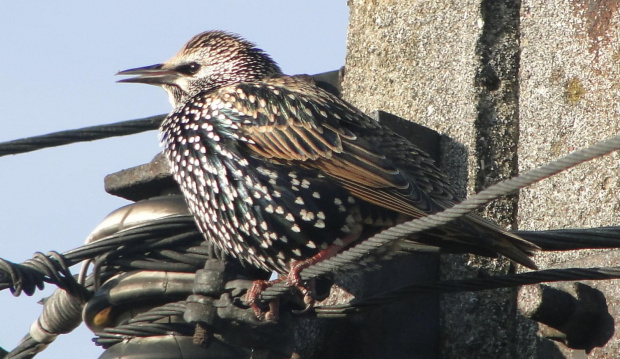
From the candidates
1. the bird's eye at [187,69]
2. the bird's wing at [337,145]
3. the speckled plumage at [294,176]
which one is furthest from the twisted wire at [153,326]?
the bird's eye at [187,69]

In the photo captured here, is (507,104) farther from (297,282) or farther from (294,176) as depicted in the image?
(297,282)

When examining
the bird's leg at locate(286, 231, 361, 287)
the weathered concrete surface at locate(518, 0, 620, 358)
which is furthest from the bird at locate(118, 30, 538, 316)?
the weathered concrete surface at locate(518, 0, 620, 358)

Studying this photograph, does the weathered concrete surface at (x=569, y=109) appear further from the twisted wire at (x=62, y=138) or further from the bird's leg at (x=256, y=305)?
the twisted wire at (x=62, y=138)

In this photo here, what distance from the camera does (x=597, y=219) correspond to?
15.8 feet

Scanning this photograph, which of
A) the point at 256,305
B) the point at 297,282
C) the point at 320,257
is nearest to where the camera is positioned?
the point at 256,305

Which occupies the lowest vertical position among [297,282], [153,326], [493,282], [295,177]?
[153,326]

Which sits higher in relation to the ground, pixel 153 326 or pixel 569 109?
pixel 569 109

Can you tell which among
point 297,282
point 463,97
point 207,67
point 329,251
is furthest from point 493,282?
point 207,67

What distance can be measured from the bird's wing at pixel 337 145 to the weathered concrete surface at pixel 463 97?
0.83 feet

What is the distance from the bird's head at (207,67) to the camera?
19.5 ft

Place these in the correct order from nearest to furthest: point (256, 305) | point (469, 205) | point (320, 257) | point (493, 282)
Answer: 1. point (469, 205)
2. point (493, 282)
3. point (256, 305)
4. point (320, 257)

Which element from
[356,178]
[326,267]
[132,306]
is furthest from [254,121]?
[326,267]

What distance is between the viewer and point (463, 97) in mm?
5250

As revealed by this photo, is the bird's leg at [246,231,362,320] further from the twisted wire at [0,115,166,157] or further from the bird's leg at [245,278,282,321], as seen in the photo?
the twisted wire at [0,115,166,157]
